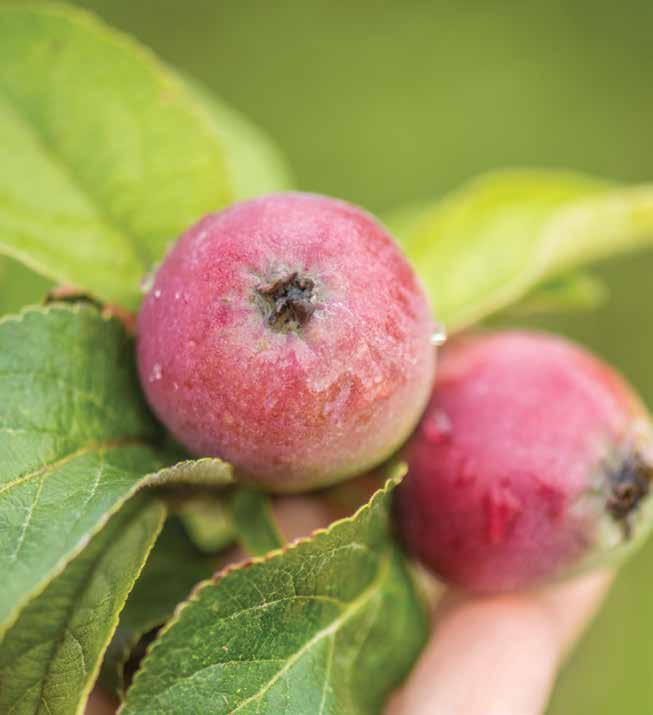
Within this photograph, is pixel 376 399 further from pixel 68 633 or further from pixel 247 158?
pixel 247 158

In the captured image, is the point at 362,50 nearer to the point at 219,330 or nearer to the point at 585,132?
the point at 585,132

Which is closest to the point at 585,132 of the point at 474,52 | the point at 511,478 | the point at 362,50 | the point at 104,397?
the point at 474,52

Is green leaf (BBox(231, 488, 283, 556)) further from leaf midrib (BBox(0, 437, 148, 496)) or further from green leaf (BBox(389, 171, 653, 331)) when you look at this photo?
green leaf (BBox(389, 171, 653, 331))

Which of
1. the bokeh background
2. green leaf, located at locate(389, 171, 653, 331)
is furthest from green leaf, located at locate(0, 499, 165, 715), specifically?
the bokeh background

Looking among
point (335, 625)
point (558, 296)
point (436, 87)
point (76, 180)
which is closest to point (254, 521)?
point (335, 625)

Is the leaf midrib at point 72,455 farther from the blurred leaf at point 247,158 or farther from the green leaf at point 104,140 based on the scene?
the blurred leaf at point 247,158

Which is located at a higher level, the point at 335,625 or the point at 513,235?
the point at 513,235
